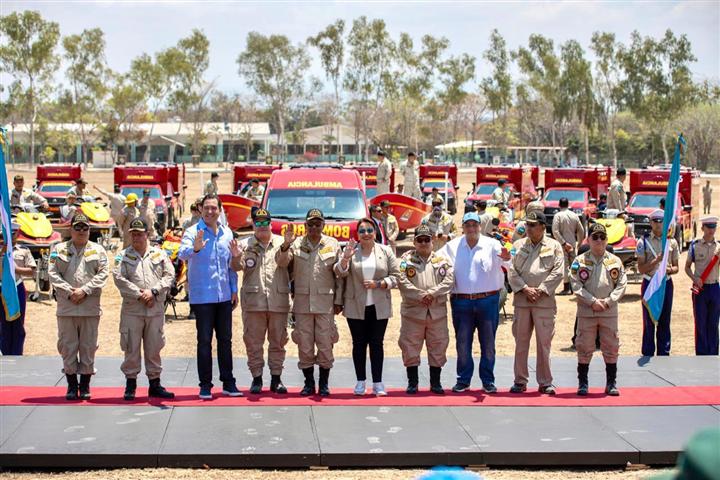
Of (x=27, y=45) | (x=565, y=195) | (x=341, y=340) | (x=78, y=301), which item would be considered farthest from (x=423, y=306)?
(x=27, y=45)

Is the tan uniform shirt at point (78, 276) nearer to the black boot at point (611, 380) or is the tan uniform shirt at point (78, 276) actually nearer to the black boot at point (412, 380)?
the black boot at point (412, 380)

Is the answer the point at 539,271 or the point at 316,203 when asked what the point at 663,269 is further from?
the point at 316,203

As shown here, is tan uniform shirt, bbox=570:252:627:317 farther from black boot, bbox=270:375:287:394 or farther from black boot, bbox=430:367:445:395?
black boot, bbox=270:375:287:394

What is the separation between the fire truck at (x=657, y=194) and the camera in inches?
1048

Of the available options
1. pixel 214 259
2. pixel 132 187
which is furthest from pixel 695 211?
pixel 214 259

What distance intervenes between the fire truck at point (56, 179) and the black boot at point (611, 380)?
915 inches

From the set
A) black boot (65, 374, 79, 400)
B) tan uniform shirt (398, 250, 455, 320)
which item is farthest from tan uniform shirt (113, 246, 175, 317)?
tan uniform shirt (398, 250, 455, 320)

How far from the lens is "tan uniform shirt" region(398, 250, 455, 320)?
9.73 metres

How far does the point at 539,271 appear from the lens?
9.84 metres

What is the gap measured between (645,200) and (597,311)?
18.6 m

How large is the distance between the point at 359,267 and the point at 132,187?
22.5 metres

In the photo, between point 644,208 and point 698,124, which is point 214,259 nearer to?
point 644,208

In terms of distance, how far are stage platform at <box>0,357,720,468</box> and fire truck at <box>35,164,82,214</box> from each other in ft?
68.2

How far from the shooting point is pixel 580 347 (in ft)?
32.7
